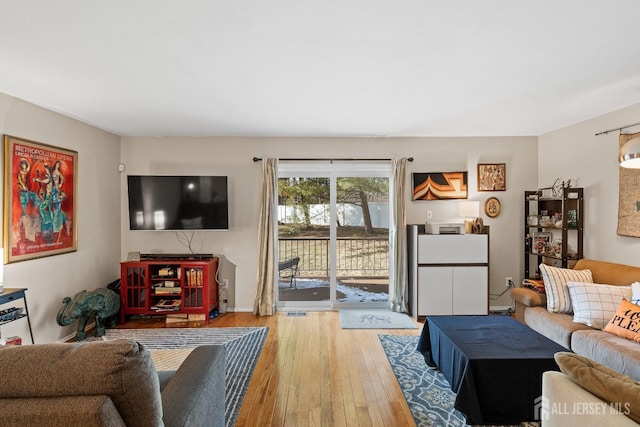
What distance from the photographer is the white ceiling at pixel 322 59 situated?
1.73m

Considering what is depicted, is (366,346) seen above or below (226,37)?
below

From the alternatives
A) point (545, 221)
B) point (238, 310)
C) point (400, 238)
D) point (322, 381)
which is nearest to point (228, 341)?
point (238, 310)

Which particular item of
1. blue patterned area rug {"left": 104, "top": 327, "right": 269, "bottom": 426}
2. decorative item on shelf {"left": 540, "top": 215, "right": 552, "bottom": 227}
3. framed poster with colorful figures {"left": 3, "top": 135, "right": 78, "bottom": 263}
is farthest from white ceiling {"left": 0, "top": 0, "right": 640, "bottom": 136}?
blue patterned area rug {"left": 104, "top": 327, "right": 269, "bottom": 426}

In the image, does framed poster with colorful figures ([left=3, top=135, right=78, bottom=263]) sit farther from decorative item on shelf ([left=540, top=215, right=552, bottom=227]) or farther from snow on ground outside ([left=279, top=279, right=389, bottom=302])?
decorative item on shelf ([left=540, top=215, right=552, bottom=227])

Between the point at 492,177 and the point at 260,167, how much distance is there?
3.26m

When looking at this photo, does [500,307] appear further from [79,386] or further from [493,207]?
[79,386]

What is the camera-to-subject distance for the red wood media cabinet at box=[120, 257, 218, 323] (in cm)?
416

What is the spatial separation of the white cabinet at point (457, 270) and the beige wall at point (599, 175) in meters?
1.11

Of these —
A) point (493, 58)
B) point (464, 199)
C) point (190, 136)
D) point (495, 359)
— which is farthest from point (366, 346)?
point (190, 136)

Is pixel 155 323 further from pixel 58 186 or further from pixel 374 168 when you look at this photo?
pixel 374 168

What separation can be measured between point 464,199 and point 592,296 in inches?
78.2

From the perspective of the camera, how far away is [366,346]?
3.47 meters

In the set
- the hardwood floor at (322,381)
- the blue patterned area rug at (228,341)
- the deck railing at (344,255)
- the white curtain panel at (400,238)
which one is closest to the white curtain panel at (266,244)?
the deck railing at (344,255)

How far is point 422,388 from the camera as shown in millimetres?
2639
